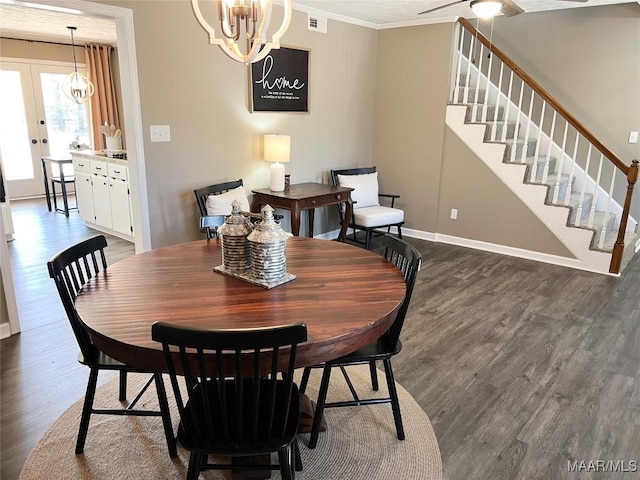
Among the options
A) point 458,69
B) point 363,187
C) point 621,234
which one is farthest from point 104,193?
point 621,234

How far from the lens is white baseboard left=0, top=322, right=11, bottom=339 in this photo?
2974 millimetres

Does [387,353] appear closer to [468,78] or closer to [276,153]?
[276,153]

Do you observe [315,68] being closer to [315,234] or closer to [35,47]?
[315,234]

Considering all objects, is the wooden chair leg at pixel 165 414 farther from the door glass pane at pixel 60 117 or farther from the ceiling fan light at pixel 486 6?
the door glass pane at pixel 60 117

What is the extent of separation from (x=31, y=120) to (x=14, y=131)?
1.01 feet

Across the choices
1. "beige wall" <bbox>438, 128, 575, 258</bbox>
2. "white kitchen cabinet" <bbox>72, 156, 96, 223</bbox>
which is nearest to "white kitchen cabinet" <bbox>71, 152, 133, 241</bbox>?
"white kitchen cabinet" <bbox>72, 156, 96, 223</bbox>

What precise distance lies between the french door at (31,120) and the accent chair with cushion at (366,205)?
5.30 m

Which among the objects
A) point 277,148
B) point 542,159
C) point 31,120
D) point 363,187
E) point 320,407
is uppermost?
point 31,120

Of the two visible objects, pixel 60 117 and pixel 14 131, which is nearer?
pixel 14 131

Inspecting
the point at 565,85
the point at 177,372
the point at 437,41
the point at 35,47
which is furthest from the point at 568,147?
the point at 35,47

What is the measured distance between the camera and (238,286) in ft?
6.02

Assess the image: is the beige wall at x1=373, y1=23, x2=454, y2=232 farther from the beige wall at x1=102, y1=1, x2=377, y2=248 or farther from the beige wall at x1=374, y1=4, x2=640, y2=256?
the beige wall at x1=102, y1=1, x2=377, y2=248

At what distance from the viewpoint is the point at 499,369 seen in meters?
2.75

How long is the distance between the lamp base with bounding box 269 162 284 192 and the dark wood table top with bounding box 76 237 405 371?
217cm
